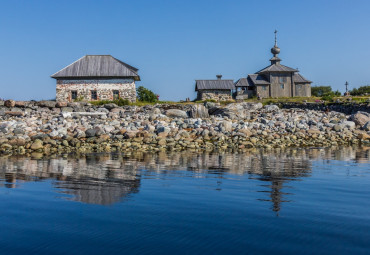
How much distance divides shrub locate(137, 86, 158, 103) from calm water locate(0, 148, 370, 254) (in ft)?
106

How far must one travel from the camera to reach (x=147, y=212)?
4555 millimetres

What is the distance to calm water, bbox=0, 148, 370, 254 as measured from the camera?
340 centimetres

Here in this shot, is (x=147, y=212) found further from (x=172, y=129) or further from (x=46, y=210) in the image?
(x=172, y=129)

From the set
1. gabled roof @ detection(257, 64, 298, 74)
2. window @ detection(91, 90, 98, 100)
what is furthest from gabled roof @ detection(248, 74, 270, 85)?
window @ detection(91, 90, 98, 100)

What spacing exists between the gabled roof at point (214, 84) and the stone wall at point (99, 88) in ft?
49.9

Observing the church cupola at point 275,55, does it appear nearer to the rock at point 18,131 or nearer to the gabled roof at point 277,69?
the gabled roof at point 277,69

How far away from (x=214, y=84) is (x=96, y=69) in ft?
61.5

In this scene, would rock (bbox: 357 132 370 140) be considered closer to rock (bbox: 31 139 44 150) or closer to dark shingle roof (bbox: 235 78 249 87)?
rock (bbox: 31 139 44 150)

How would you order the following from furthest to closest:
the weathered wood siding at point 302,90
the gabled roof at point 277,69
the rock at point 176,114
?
1. the weathered wood siding at point 302,90
2. the gabled roof at point 277,69
3. the rock at point 176,114

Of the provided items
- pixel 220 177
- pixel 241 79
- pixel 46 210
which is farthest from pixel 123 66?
pixel 46 210

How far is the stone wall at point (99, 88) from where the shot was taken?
39188mm

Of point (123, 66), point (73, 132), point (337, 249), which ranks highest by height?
point (123, 66)

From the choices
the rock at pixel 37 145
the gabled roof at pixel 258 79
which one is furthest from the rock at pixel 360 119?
the gabled roof at pixel 258 79

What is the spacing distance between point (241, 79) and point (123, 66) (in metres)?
22.0
